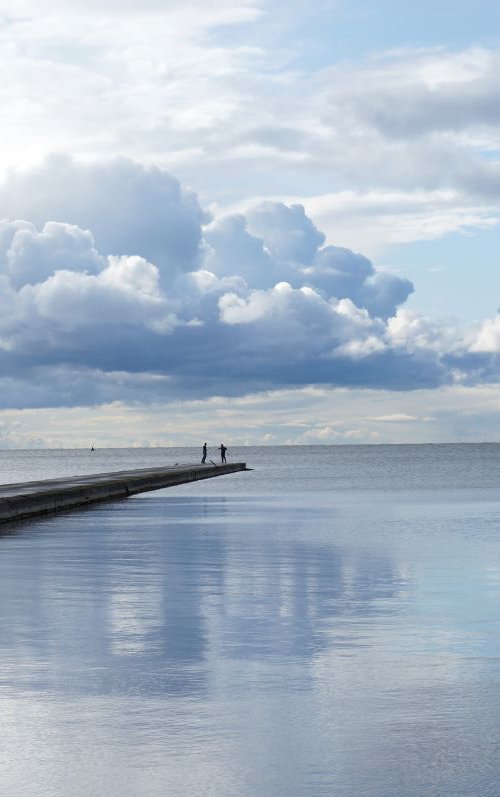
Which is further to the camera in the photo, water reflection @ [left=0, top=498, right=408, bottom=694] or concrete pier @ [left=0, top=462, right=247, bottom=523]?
concrete pier @ [left=0, top=462, right=247, bottom=523]

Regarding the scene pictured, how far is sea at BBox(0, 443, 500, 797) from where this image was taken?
8.01 m

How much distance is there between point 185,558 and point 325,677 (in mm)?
15136

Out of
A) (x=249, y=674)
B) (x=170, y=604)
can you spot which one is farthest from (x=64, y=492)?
(x=249, y=674)

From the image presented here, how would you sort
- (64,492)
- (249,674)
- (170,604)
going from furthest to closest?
(64,492), (170,604), (249,674)

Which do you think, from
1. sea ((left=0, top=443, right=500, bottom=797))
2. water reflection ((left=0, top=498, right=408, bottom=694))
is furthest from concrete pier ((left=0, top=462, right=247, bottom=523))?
sea ((left=0, top=443, right=500, bottom=797))

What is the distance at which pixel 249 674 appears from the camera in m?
11.8

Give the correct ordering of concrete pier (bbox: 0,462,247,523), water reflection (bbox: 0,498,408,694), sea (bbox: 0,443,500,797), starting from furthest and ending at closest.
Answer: concrete pier (bbox: 0,462,247,523) < water reflection (bbox: 0,498,408,694) < sea (bbox: 0,443,500,797)

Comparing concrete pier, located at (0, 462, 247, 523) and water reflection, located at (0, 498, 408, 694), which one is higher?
concrete pier, located at (0, 462, 247, 523)

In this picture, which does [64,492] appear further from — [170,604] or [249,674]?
[249,674]

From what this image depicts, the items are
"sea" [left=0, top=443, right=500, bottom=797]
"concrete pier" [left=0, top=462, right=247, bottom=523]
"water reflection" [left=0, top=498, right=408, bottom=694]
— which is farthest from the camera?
"concrete pier" [left=0, top=462, right=247, bottom=523]

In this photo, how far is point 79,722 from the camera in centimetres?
951

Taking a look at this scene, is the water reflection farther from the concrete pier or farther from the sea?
the concrete pier

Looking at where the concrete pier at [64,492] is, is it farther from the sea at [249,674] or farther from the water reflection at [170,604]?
the sea at [249,674]

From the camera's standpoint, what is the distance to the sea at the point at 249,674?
801 cm
